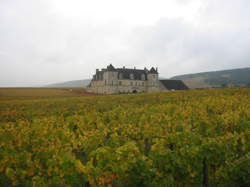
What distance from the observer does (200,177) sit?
6906 mm

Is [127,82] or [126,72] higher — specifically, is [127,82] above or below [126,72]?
below

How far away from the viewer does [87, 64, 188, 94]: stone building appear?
81.0 meters

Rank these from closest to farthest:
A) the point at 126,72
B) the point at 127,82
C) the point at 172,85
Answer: the point at 127,82 → the point at 172,85 → the point at 126,72

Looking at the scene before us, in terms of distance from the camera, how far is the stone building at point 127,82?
266ft

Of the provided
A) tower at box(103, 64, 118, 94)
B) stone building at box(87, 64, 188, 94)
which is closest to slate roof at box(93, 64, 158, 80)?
stone building at box(87, 64, 188, 94)

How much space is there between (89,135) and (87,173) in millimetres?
3713

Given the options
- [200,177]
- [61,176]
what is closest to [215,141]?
[200,177]

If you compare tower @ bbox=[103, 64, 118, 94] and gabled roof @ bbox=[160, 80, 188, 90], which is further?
gabled roof @ bbox=[160, 80, 188, 90]

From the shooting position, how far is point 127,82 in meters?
85.4

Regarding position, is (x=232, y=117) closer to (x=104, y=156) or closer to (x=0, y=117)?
(x=104, y=156)

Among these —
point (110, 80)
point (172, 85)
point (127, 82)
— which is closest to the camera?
point (110, 80)

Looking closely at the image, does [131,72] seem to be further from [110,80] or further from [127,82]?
[110,80]

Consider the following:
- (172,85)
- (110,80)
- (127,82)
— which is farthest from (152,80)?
(110,80)

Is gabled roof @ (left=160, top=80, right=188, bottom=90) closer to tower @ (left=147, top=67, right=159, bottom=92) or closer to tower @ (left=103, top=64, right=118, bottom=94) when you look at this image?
tower @ (left=147, top=67, right=159, bottom=92)
